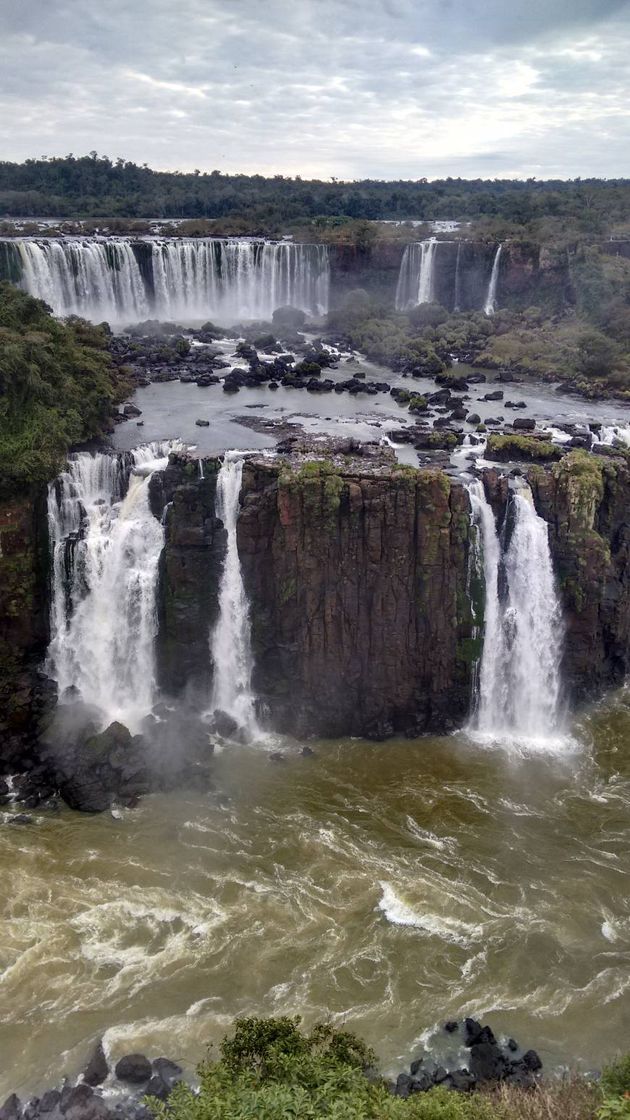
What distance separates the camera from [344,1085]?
13.3 meters

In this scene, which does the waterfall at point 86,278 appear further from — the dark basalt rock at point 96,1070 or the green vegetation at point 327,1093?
the green vegetation at point 327,1093

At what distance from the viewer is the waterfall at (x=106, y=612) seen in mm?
28047

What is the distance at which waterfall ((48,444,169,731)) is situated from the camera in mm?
28047

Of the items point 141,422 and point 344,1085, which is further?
point 141,422

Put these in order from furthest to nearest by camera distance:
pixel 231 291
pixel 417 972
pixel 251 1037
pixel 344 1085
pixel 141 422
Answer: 1. pixel 231 291
2. pixel 141 422
3. pixel 417 972
4. pixel 251 1037
5. pixel 344 1085

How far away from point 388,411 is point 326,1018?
96.5 feet

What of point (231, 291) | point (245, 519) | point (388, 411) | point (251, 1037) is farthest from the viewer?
point (231, 291)

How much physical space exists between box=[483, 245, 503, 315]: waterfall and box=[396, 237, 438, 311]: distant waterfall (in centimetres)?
→ 457

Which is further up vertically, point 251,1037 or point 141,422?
point 141,422

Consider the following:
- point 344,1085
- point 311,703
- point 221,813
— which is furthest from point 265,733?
point 344,1085

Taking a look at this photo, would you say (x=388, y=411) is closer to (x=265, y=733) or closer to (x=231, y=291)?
(x=265, y=733)

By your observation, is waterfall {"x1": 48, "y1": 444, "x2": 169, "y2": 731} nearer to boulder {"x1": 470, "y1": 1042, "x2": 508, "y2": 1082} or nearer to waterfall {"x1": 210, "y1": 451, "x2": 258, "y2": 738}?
waterfall {"x1": 210, "y1": 451, "x2": 258, "y2": 738}

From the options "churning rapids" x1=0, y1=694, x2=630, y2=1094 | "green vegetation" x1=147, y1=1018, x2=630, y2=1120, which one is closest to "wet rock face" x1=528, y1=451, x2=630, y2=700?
"churning rapids" x1=0, y1=694, x2=630, y2=1094

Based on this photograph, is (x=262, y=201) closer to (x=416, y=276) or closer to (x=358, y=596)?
(x=416, y=276)
